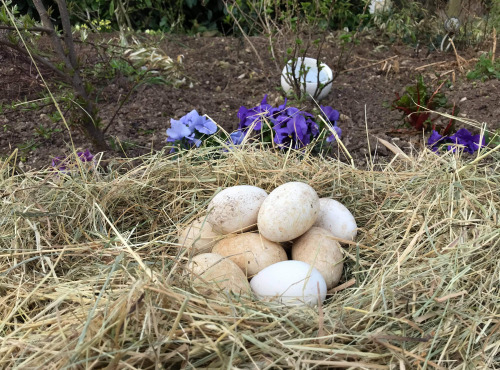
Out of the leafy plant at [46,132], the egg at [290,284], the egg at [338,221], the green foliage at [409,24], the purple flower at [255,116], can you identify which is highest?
the purple flower at [255,116]

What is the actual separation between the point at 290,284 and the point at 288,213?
280mm

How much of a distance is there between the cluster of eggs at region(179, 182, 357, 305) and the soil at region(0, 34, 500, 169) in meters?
0.90

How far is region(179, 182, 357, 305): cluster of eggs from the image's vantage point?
1720mm

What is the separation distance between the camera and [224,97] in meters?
3.91

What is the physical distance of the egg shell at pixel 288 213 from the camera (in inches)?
74.5

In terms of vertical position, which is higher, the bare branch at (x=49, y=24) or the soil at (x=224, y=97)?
the bare branch at (x=49, y=24)

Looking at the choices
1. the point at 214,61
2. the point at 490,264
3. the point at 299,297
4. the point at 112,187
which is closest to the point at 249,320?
the point at 299,297

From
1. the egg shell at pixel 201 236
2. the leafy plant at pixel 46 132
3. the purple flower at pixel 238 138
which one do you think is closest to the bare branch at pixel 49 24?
the leafy plant at pixel 46 132

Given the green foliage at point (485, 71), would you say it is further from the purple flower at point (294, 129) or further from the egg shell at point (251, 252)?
the egg shell at point (251, 252)

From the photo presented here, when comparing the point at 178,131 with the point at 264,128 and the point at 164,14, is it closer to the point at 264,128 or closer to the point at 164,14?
the point at 264,128

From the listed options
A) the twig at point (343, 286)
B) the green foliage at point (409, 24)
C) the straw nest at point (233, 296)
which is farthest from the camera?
the green foliage at point (409, 24)

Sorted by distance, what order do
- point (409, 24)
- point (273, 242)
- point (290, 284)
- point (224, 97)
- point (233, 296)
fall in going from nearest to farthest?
point (233, 296), point (290, 284), point (273, 242), point (224, 97), point (409, 24)

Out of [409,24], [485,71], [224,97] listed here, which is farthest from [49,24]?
[409,24]

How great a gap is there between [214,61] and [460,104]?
204 centimetres
